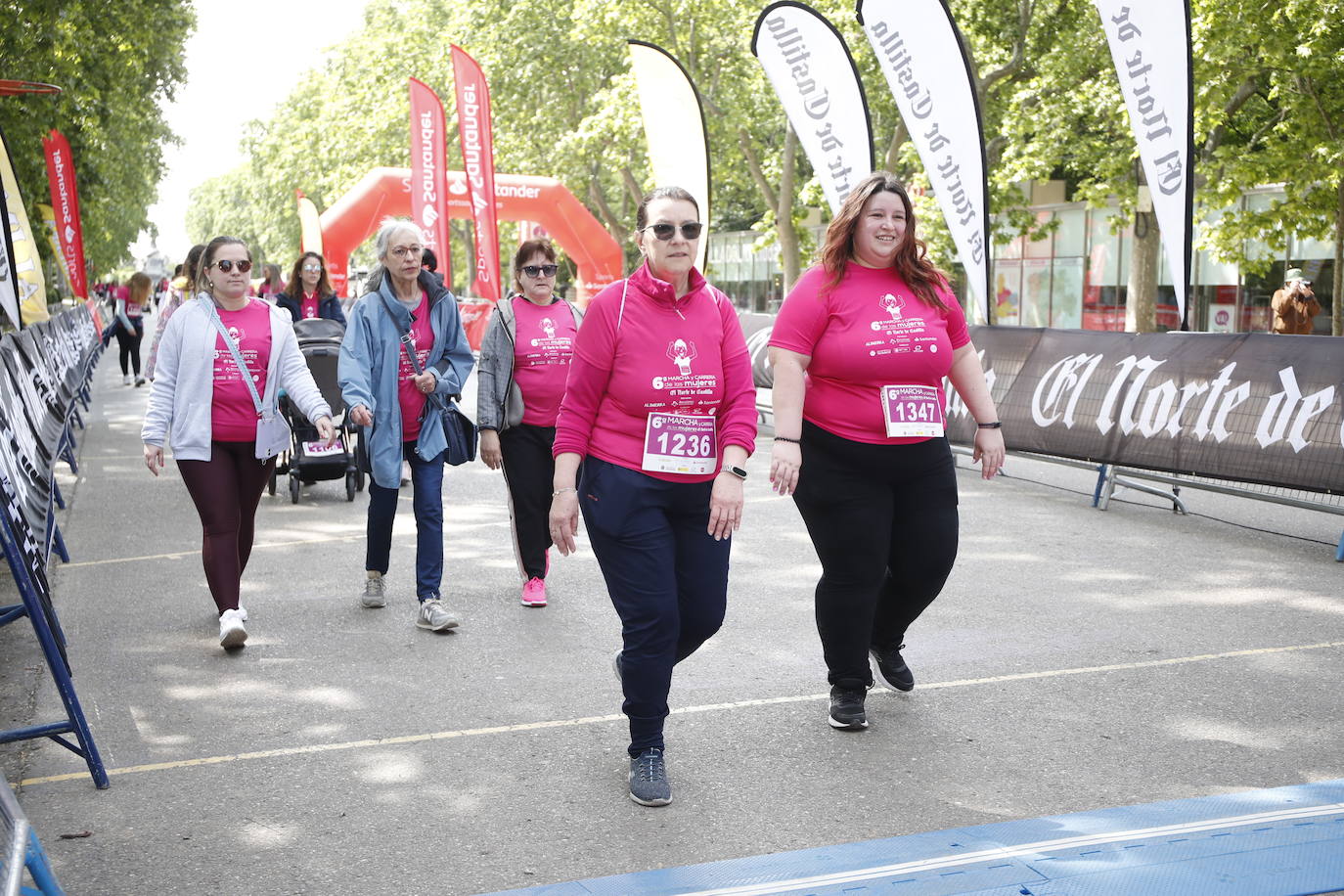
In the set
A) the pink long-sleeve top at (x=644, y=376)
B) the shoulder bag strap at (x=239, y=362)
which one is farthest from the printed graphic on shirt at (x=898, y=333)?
the shoulder bag strap at (x=239, y=362)

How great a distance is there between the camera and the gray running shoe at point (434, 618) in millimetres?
6445

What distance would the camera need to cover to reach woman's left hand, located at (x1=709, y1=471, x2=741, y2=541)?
13.7 feet

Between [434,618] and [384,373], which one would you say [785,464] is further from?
[384,373]

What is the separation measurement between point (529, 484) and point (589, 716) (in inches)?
77.4

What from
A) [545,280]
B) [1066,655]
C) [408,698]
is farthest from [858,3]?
[408,698]

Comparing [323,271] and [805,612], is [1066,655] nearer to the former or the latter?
[805,612]

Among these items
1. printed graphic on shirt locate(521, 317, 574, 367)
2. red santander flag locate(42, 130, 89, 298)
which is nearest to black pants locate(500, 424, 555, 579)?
printed graphic on shirt locate(521, 317, 574, 367)

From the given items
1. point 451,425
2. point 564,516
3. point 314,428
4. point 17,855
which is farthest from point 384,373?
point 17,855

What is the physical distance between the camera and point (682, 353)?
13.9 ft

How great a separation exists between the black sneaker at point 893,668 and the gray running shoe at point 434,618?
83.0 inches

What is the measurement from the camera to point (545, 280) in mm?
6762

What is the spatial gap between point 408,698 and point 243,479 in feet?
5.03

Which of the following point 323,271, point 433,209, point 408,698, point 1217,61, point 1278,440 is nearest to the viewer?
point 408,698

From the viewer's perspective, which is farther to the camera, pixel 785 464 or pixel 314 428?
pixel 314 428
